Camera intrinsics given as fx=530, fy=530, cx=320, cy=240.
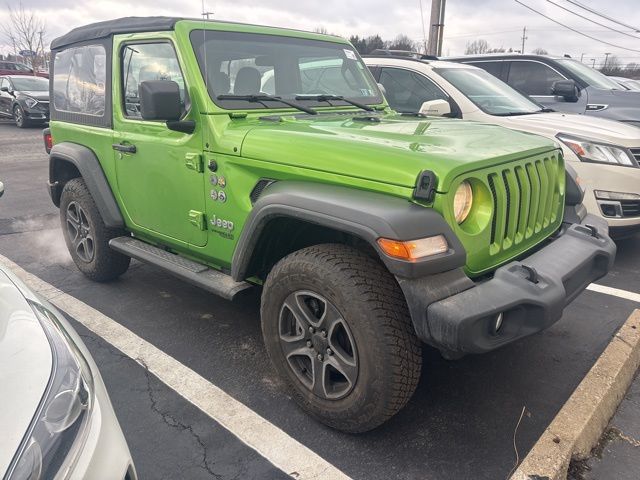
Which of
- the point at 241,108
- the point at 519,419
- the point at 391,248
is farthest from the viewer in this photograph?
the point at 241,108

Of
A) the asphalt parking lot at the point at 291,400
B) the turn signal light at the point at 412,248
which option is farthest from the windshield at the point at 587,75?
the turn signal light at the point at 412,248

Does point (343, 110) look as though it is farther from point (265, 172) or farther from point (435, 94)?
point (435, 94)

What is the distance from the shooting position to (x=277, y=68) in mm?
3578

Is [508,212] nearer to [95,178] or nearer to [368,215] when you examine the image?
[368,215]

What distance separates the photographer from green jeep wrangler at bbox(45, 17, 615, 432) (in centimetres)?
219

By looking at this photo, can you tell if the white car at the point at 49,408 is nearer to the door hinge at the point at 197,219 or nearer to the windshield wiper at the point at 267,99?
the door hinge at the point at 197,219

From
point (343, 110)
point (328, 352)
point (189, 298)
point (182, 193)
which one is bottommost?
point (189, 298)

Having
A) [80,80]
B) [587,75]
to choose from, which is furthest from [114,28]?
[587,75]

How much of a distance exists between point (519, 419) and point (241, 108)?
2.32 meters

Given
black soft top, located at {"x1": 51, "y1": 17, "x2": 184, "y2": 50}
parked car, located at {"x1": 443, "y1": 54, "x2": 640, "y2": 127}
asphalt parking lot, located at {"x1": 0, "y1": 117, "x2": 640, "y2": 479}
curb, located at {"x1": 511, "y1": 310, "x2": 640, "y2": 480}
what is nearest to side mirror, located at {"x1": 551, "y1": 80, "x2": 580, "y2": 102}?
parked car, located at {"x1": 443, "y1": 54, "x2": 640, "y2": 127}

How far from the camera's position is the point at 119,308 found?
158 inches

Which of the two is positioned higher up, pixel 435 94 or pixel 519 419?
pixel 435 94

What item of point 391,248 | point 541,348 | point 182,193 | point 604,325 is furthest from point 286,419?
point 604,325

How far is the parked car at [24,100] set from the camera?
15945 mm
